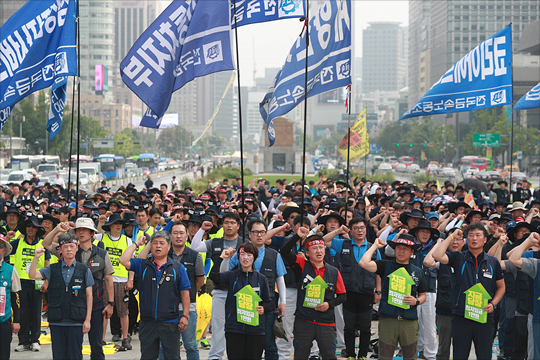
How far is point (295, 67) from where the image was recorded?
1053 centimetres

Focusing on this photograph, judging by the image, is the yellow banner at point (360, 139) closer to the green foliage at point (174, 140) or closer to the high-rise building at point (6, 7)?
the high-rise building at point (6, 7)

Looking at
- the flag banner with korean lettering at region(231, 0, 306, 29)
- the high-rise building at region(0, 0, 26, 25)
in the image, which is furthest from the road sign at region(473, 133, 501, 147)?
the high-rise building at region(0, 0, 26, 25)

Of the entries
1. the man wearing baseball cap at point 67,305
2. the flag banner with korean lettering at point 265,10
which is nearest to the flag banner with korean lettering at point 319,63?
the flag banner with korean lettering at point 265,10

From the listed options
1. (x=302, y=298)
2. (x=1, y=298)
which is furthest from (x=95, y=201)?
(x=302, y=298)

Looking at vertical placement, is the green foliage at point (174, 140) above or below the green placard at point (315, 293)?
above

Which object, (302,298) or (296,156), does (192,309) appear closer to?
(302,298)

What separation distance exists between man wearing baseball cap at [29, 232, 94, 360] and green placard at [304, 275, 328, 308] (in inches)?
90.2

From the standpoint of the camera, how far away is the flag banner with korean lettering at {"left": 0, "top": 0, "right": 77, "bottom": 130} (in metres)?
9.55

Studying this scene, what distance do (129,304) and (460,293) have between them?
479cm

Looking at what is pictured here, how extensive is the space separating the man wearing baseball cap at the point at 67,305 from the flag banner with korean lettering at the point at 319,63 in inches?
177

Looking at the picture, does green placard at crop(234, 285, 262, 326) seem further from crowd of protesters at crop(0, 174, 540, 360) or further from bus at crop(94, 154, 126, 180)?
bus at crop(94, 154, 126, 180)

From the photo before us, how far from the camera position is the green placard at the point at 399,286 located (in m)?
6.45

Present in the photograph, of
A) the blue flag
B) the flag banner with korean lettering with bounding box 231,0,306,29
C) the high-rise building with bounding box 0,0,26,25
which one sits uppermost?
the high-rise building with bounding box 0,0,26,25

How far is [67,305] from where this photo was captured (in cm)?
629
